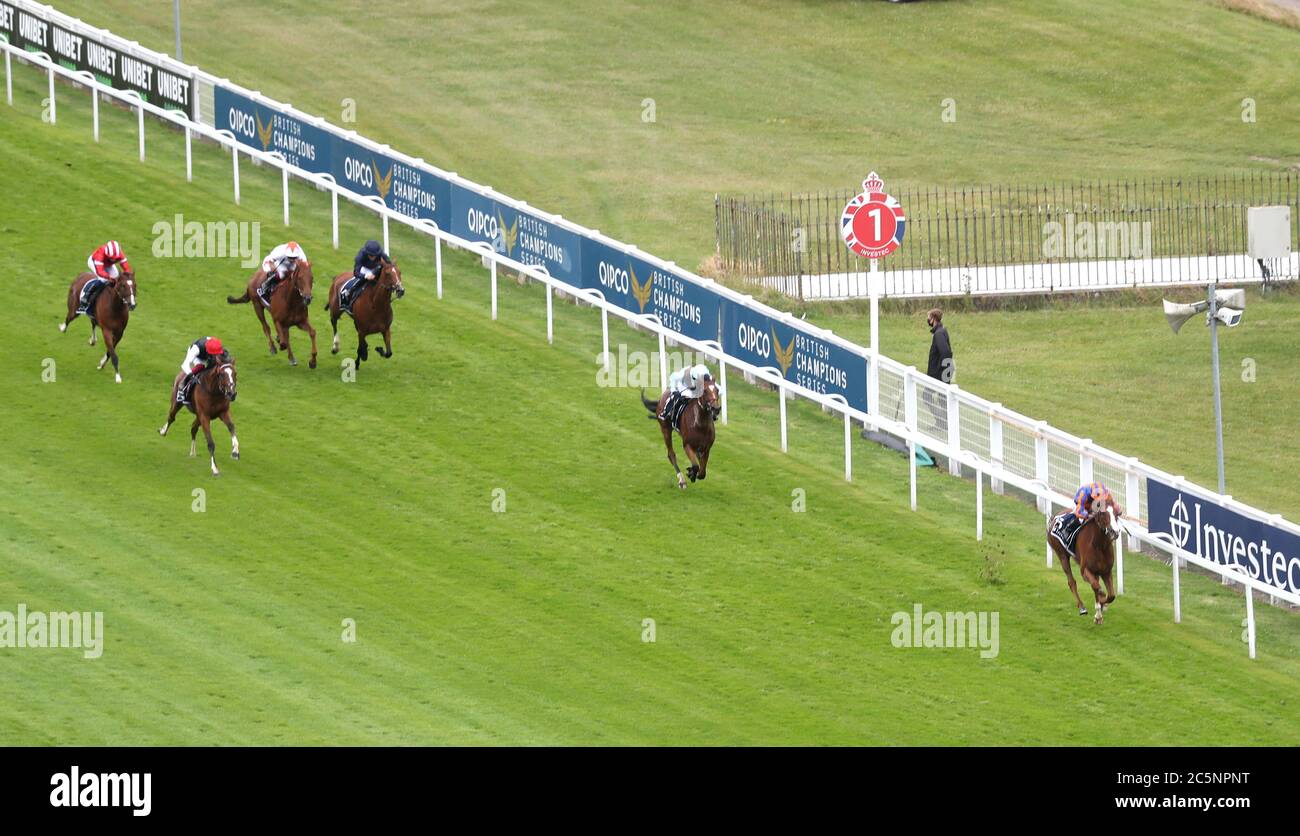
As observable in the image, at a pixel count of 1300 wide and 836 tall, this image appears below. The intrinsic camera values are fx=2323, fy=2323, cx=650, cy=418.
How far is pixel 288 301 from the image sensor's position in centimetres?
2591

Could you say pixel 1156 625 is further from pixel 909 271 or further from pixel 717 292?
pixel 909 271

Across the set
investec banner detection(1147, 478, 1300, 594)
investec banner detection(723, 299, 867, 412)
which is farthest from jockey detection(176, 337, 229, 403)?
investec banner detection(1147, 478, 1300, 594)

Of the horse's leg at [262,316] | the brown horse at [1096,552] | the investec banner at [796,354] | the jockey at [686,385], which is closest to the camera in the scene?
the brown horse at [1096,552]

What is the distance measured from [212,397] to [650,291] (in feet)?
23.3

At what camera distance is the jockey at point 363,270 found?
83.8ft

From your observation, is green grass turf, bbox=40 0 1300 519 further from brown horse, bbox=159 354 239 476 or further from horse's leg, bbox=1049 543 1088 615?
brown horse, bbox=159 354 239 476

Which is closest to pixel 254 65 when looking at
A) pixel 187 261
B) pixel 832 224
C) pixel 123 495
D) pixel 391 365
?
pixel 832 224

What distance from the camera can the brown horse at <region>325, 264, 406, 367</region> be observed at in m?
25.3

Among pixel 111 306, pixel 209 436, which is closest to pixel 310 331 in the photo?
pixel 111 306

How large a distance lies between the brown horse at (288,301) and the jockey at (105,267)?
1.62 m

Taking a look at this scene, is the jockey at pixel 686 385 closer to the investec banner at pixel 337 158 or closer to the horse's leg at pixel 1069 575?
the horse's leg at pixel 1069 575

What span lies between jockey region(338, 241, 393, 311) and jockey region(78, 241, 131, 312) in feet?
7.92

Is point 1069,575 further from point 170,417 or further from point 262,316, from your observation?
point 262,316

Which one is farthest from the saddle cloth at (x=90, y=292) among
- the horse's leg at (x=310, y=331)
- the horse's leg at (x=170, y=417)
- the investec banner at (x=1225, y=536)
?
the investec banner at (x=1225, y=536)
